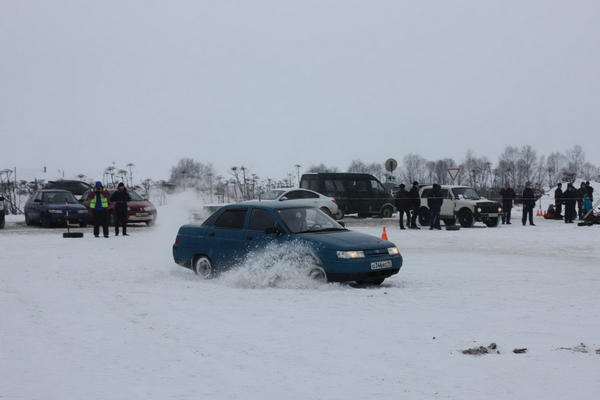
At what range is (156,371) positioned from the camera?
5.75m

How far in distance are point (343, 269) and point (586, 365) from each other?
4622 mm

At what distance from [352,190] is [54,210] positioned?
13530 mm

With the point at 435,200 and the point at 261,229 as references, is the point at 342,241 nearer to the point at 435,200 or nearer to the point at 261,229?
the point at 261,229

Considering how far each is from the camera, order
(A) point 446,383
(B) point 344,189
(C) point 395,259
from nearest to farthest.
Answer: (A) point 446,383 < (C) point 395,259 < (B) point 344,189

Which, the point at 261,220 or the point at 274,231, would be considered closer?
the point at 274,231

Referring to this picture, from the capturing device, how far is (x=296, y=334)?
7.10 m

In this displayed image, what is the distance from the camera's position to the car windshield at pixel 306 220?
11.0 m

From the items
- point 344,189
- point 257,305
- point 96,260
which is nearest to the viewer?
point 257,305

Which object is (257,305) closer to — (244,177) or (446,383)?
(446,383)

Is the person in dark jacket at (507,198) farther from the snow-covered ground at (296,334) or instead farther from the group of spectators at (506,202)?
the snow-covered ground at (296,334)

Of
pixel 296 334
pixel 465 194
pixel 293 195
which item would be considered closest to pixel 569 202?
pixel 465 194

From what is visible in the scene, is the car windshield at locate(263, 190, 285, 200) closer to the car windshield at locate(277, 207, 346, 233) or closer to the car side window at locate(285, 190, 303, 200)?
the car side window at locate(285, 190, 303, 200)

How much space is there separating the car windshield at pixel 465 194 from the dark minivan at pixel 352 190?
5.51 m

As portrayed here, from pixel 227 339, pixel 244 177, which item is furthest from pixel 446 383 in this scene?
pixel 244 177
